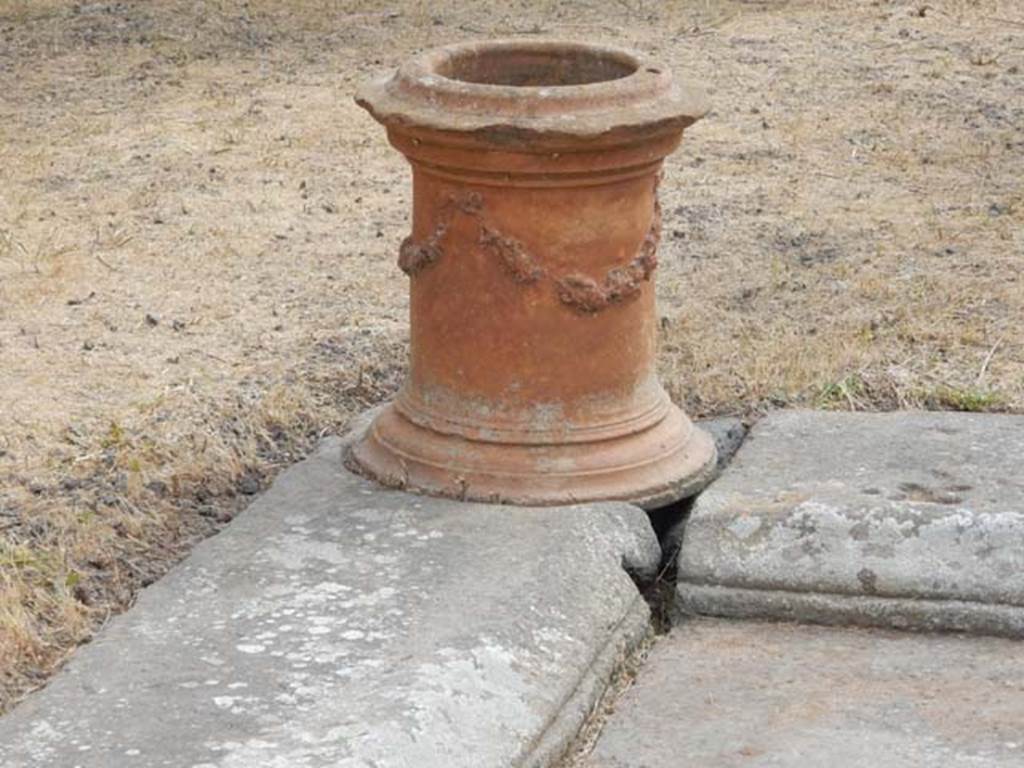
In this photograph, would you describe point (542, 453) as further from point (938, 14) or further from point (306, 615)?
point (938, 14)

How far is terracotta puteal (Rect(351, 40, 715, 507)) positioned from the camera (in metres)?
4.54

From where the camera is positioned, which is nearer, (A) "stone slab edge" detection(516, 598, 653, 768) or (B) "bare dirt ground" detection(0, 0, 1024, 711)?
(A) "stone slab edge" detection(516, 598, 653, 768)

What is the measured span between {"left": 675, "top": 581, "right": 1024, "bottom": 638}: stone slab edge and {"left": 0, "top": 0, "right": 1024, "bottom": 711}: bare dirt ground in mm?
1036

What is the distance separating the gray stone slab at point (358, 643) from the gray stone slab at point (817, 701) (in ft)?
0.40

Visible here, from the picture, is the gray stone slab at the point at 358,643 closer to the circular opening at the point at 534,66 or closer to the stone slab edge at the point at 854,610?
the stone slab edge at the point at 854,610

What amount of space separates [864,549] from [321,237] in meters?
2.90

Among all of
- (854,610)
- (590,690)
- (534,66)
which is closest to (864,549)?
(854,610)

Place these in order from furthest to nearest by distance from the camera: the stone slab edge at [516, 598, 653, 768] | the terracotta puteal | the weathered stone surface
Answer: the weathered stone surface, the terracotta puteal, the stone slab edge at [516, 598, 653, 768]

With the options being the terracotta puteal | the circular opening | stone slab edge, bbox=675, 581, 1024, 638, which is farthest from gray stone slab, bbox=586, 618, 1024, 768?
the circular opening

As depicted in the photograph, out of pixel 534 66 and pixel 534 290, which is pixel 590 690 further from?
pixel 534 66

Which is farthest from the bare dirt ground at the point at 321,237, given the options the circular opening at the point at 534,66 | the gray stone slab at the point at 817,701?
the gray stone slab at the point at 817,701

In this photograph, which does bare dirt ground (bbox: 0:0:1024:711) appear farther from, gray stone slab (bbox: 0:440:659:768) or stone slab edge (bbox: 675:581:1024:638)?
stone slab edge (bbox: 675:581:1024:638)

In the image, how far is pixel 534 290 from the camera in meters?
4.66

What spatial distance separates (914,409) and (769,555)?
105cm
